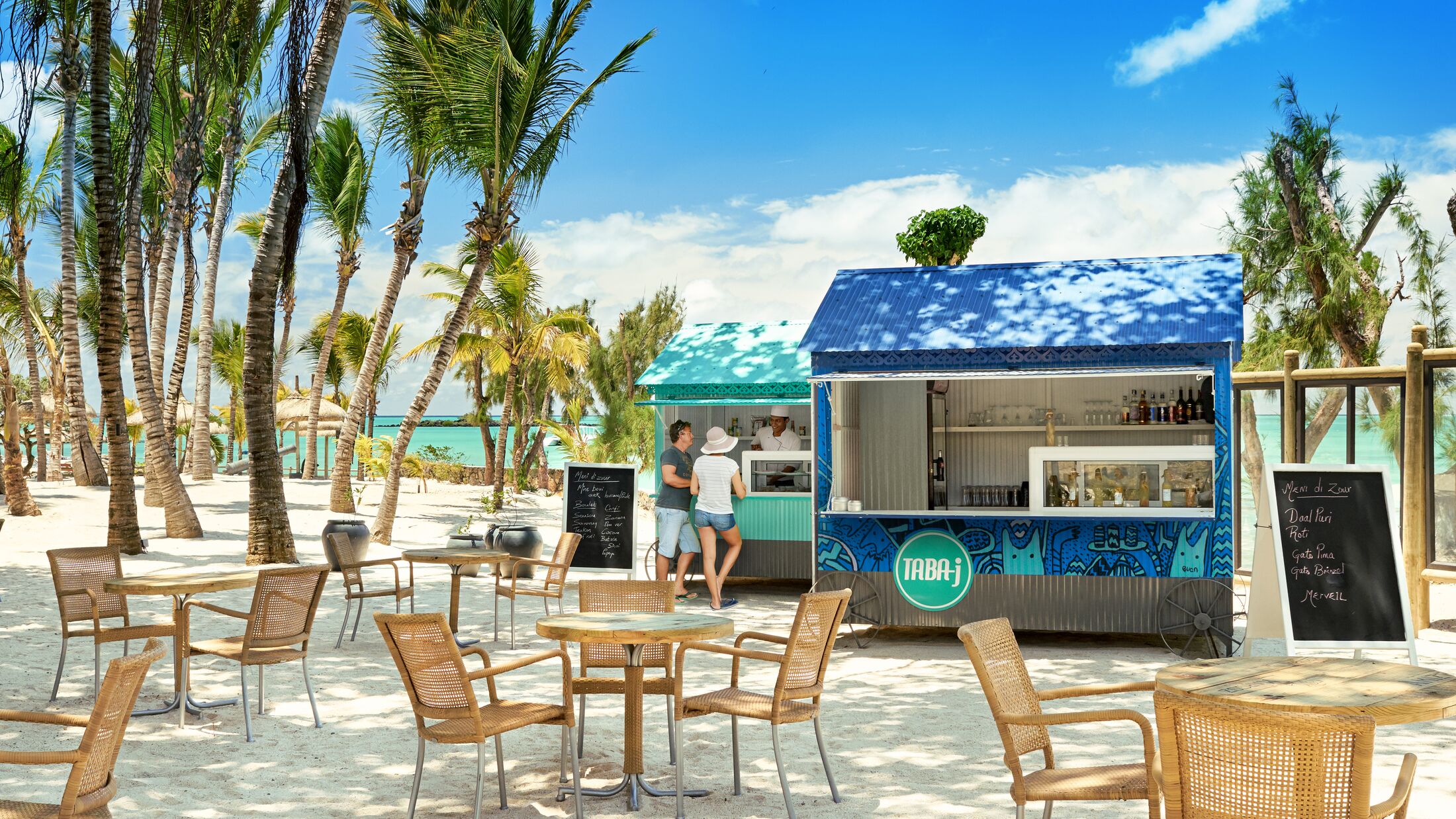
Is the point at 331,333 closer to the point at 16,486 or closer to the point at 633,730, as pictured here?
the point at 16,486

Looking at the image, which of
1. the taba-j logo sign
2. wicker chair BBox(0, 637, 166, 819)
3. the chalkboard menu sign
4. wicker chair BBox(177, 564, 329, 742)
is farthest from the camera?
the chalkboard menu sign

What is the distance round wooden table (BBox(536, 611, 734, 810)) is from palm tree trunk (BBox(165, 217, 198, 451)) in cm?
1391

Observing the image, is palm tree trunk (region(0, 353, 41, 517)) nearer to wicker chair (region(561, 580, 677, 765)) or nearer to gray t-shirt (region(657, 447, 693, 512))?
gray t-shirt (region(657, 447, 693, 512))

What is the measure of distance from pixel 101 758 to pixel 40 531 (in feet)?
40.6

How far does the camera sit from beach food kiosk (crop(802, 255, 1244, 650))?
298 inches

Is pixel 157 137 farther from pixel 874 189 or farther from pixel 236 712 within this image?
pixel 874 189

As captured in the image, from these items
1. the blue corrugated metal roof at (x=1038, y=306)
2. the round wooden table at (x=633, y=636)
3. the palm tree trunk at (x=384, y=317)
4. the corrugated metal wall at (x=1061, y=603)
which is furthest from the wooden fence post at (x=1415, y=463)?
the palm tree trunk at (x=384, y=317)

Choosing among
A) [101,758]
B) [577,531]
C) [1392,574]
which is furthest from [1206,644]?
[101,758]

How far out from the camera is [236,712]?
5789 millimetres

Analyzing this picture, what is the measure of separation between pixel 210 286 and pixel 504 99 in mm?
8892

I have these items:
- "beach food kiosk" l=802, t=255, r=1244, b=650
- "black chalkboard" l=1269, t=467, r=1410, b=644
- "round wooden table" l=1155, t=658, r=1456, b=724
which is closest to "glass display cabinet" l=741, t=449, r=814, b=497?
"beach food kiosk" l=802, t=255, r=1244, b=650

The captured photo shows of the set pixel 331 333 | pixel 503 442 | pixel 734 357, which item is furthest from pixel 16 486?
pixel 734 357

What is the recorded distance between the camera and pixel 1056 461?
26.3 ft

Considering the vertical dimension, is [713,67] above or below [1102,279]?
above
